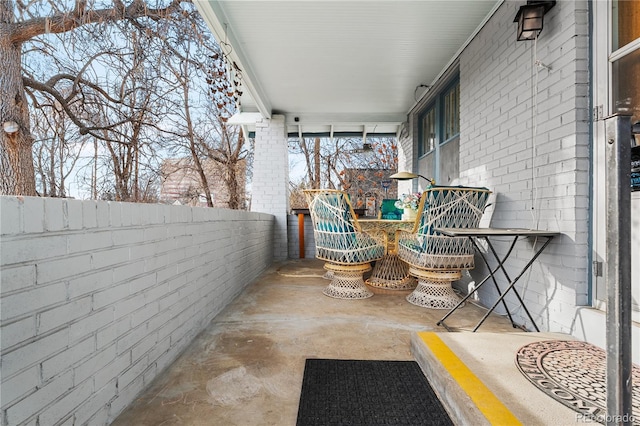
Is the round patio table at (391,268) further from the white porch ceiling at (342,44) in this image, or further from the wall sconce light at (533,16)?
the white porch ceiling at (342,44)

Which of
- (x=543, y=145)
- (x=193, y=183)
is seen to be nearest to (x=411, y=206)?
(x=543, y=145)

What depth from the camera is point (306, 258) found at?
6.30 metres

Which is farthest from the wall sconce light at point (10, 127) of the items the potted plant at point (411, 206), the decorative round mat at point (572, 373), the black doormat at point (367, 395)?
the decorative round mat at point (572, 373)

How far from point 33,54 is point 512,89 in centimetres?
551

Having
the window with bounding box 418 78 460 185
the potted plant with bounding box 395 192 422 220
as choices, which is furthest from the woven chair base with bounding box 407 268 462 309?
the window with bounding box 418 78 460 185

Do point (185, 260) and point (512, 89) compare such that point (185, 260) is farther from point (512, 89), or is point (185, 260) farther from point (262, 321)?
point (512, 89)

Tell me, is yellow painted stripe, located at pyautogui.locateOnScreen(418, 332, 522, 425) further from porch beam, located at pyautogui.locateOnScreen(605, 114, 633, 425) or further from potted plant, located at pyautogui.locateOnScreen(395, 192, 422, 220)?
potted plant, located at pyautogui.locateOnScreen(395, 192, 422, 220)

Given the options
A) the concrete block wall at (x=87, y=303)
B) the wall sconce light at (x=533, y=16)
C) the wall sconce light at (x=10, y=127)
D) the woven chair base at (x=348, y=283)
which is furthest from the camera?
the wall sconce light at (x=10, y=127)

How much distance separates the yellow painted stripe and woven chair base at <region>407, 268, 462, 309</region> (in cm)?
114

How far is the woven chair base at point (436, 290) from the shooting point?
2.92 metres

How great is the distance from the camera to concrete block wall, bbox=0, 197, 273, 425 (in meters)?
0.93

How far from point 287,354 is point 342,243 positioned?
144 centimetres

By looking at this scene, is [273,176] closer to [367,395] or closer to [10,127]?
[10,127]

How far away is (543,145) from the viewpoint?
229 cm
